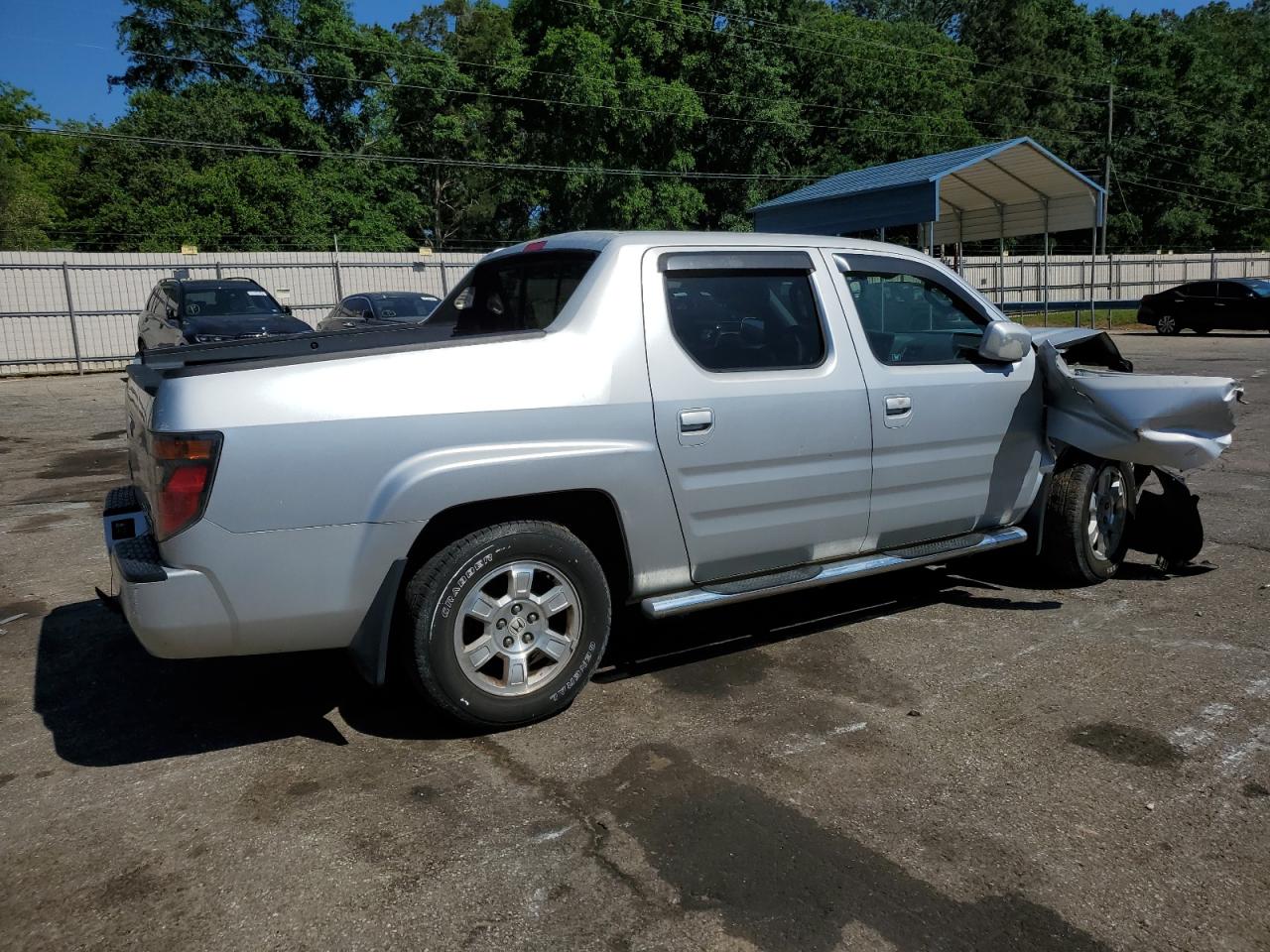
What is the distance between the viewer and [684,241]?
436 centimetres

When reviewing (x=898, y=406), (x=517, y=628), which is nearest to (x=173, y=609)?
(x=517, y=628)

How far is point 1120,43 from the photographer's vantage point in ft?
211

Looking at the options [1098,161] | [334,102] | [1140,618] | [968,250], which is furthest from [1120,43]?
[1140,618]

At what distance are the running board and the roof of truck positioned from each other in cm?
145

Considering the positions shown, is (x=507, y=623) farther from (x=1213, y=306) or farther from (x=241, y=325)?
(x=1213, y=306)

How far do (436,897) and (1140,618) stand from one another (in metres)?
3.87

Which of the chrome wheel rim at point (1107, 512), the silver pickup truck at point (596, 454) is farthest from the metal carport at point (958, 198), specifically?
the silver pickup truck at point (596, 454)

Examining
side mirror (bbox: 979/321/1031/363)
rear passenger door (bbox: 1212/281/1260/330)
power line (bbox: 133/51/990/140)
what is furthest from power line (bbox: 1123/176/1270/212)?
side mirror (bbox: 979/321/1031/363)

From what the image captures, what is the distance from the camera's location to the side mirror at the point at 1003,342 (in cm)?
493

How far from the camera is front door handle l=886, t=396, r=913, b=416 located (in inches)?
185

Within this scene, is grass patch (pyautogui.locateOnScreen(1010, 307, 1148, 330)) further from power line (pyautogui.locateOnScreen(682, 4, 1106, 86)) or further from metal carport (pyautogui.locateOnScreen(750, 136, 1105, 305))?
power line (pyautogui.locateOnScreen(682, 4, 1106, 86))

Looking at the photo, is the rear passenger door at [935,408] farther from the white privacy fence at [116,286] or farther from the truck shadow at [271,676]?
the white privacy fence at [116,286]

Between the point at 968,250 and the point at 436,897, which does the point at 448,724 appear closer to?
the point at 436,897

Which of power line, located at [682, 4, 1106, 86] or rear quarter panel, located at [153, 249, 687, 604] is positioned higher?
power line, located at [682, 4, 1106, 86]
